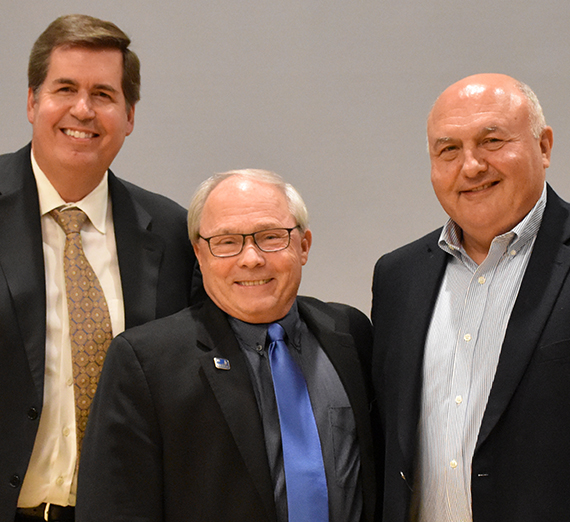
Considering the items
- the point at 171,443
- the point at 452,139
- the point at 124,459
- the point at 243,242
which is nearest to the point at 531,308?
the point at 452,139

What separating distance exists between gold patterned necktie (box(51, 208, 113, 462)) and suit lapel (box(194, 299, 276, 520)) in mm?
346

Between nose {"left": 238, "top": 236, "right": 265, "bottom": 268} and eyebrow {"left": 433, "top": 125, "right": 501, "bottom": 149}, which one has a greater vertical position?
eyebrow {"left": 433, "top": 125, "right": 501, "bottom": 149}

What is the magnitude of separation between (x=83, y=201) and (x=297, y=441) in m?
1.01

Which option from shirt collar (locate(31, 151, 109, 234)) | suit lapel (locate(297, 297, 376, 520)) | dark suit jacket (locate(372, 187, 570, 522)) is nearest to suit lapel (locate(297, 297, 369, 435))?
suit lapel (locate(297, 297, 376, 520))

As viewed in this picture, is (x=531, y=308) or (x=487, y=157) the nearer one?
(x=531, y=308)

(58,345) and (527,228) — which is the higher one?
(527,228)

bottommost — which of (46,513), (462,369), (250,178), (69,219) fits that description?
(46,513)

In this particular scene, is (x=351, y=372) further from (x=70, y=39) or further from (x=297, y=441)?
(x=70, y=39)

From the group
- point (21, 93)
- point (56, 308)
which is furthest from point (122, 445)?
point (21, 93)

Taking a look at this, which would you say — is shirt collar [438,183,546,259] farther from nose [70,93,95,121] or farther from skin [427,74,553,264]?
nose [70,93,95,121]

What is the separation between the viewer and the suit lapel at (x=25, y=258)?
2.14 metres

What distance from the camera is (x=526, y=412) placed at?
1914 millimetres

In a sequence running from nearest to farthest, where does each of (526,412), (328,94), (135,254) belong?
(526,412) < (135,254) < (328,94)

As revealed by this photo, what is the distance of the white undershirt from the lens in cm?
216
